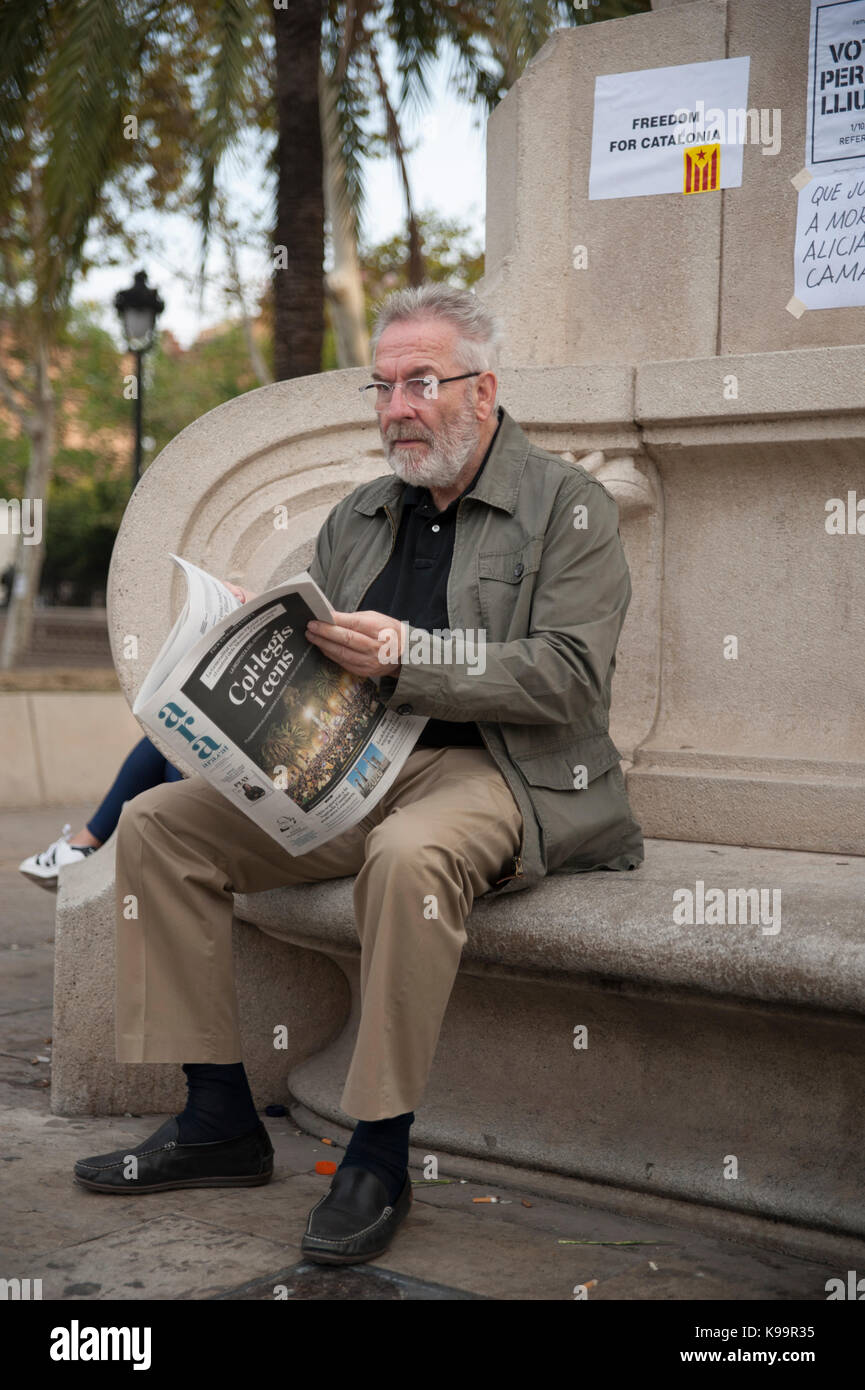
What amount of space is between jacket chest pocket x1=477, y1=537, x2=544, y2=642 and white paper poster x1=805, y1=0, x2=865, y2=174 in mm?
1352

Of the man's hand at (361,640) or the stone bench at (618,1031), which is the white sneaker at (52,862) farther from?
the man's hand at (361,640)

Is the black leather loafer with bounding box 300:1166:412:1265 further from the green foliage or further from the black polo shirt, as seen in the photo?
the green foliage

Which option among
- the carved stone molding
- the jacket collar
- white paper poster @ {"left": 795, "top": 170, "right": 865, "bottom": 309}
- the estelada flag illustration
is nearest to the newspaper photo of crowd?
the jacket collar

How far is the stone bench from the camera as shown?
264cm

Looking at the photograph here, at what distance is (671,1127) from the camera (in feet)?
9.64

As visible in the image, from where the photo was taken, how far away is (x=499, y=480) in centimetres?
311

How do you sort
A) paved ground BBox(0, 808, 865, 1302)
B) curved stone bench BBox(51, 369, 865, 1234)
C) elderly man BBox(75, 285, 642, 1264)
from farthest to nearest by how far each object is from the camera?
1. curved stone bench BBox(51, 369, 865, 1234)
2. elderly man BBox(75, 285, 642, 1264)
3. paved ground BBox(0, 808, 865, 1302)

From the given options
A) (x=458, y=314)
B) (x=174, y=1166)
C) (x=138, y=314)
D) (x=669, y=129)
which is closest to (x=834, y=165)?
(x=669, y=129)

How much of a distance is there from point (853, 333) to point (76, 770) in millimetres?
7462

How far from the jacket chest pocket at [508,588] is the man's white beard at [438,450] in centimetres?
25

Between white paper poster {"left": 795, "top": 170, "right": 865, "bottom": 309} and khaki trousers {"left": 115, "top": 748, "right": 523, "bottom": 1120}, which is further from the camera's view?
white paper poster {"left": 795, "top": 170, "right": 865, "bottom": 309}
